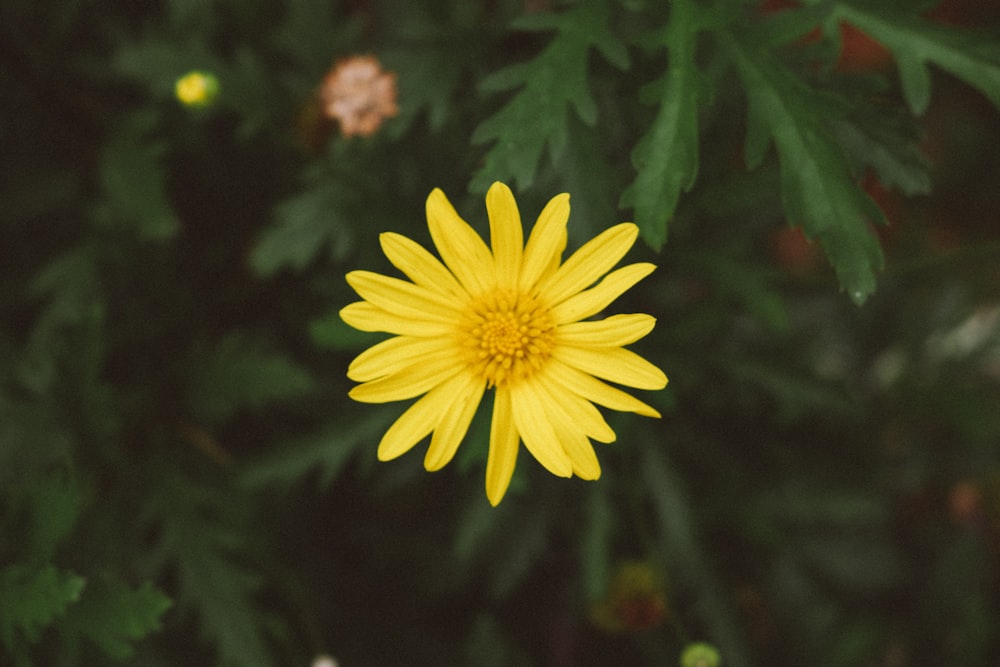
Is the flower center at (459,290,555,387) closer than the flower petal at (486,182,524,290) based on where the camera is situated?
No

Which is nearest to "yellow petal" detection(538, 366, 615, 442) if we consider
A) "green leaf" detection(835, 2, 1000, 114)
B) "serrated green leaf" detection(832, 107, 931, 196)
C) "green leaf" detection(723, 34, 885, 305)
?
"green leaf" detection(723, 34, 885, 305)

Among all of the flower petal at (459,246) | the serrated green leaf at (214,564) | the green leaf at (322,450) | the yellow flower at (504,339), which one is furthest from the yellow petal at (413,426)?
the serrated green leaf at (214,564)

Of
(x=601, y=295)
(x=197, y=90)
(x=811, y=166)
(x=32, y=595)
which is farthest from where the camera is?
(x=197, y=90)

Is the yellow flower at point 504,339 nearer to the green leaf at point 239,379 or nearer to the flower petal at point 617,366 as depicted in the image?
the flower petal at point 617,366

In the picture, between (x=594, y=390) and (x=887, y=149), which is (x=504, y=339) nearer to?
(x=594, y=390)

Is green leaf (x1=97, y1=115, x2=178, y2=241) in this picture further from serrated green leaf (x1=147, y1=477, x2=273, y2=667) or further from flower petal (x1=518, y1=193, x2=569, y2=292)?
flower petal (x1=518, y1=193, x2=569, y2=292)

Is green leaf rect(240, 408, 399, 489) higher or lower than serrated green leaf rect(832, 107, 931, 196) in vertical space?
lower

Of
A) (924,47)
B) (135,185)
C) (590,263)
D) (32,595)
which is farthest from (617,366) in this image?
(135,185)

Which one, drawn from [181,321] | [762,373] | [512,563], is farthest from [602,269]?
[181,321]
